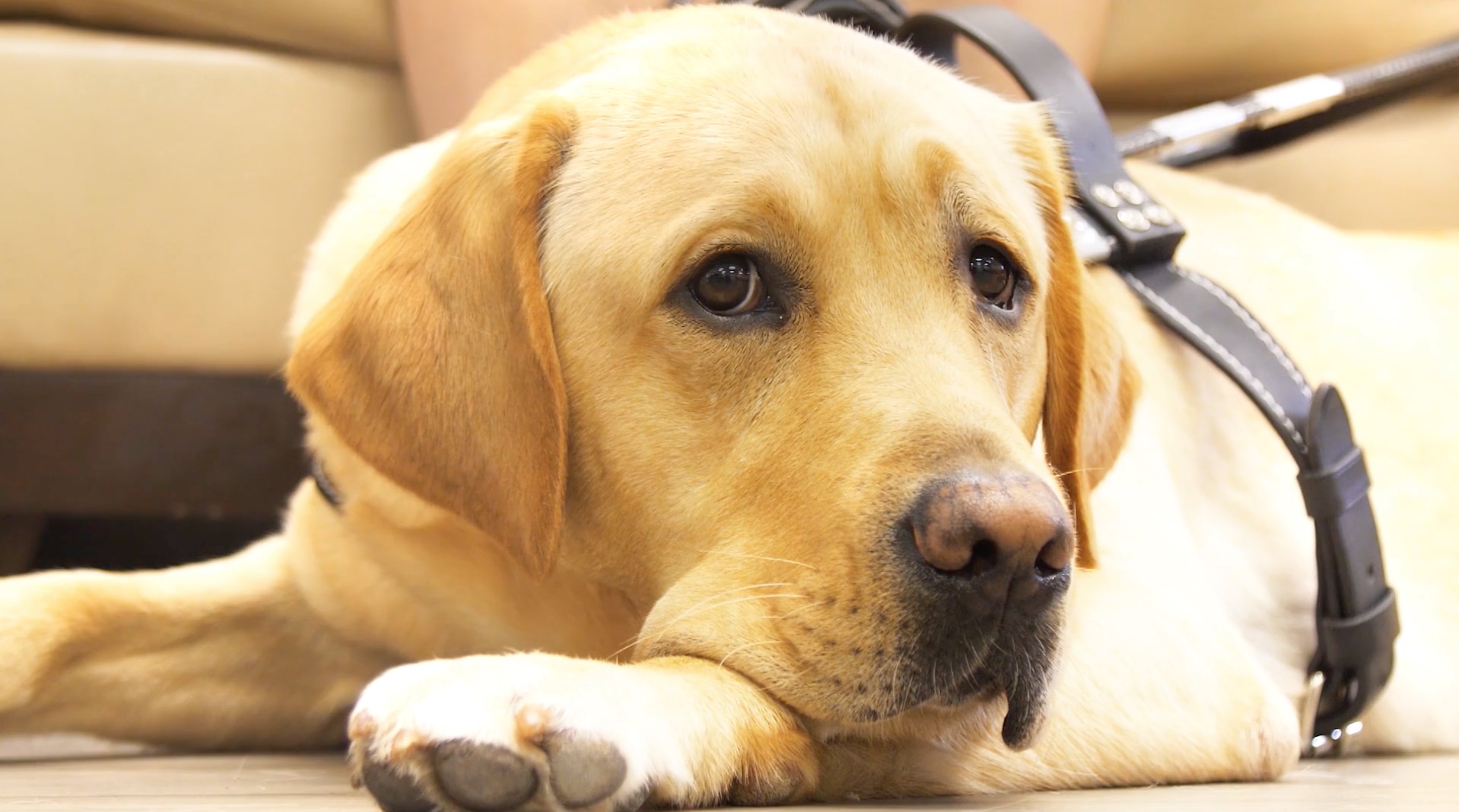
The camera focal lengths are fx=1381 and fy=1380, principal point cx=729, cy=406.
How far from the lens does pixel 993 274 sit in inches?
69.4

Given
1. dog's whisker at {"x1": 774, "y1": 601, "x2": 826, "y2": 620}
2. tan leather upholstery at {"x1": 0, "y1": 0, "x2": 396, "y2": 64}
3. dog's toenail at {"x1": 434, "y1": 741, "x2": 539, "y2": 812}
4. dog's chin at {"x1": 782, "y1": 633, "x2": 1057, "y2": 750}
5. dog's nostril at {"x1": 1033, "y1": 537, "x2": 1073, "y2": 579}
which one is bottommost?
dog's chin at {"x1": 782, "y1": 633, "x2": 1057, "y2": 750}

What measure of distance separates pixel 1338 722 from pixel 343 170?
2.37m

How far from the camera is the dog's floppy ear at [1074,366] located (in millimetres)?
1960

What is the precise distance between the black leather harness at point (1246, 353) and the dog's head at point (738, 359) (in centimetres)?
46

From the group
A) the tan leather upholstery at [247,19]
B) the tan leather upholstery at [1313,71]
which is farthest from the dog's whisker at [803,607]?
the tan leather upholstery at [1313,71]

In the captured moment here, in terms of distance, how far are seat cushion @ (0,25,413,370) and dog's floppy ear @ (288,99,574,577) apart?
1.55 meters

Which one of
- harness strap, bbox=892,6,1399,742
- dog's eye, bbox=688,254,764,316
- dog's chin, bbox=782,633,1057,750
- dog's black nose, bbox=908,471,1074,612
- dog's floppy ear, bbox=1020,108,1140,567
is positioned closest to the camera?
dog's black nose, bbox=908,471,1074,612

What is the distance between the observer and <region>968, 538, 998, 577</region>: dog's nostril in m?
1.26

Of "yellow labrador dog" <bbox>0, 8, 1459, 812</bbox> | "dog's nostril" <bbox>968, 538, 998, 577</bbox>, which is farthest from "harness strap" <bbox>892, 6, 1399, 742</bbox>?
"dog's nostril" <bbox>968, 538, 998, 577</bbox>

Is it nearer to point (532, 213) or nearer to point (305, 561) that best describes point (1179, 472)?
point (532, 213)

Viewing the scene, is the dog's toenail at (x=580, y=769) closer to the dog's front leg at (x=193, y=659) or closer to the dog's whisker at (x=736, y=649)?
the dog's whisker at (x=736, y=649)

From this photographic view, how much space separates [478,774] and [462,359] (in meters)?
0.64

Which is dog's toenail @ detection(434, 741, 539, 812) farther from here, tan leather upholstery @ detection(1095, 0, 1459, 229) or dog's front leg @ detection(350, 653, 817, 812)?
tan leather upholstery @ detection(1095, 0, 1459, 229)

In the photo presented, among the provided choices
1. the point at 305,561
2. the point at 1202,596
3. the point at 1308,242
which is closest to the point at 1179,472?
the point at 1202,596
